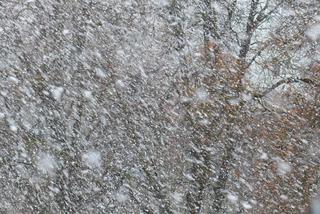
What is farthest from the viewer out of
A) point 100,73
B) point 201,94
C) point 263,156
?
point 100,73

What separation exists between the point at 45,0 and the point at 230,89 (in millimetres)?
3096

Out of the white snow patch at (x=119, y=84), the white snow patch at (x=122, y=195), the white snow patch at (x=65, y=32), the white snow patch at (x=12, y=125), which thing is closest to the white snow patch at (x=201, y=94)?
the white snow patch at (x=119, y=84)

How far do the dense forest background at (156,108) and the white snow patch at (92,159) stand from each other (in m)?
0.02

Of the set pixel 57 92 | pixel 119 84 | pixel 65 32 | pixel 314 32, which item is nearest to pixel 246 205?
pixel 119 84

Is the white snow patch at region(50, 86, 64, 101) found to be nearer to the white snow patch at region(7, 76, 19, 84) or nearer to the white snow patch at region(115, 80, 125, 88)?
the white snow patch at region(7, 76, 19, 84)

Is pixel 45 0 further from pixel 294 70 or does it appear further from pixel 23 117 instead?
pixel 294 70

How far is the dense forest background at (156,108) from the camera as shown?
7586 millimetres

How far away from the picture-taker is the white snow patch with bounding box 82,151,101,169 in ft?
25.1

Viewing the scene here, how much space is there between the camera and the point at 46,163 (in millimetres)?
7699

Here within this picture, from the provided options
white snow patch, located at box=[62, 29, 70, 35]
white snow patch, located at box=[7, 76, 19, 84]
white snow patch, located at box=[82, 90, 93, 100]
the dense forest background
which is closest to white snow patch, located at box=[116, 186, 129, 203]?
the dense forest background

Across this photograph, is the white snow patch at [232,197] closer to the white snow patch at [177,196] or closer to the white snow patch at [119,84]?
the white snow patch at [177,196]

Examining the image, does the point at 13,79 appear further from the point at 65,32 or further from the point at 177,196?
the point at 177,196

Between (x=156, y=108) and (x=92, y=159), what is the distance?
46.4 inches

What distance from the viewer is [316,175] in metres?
7.54
